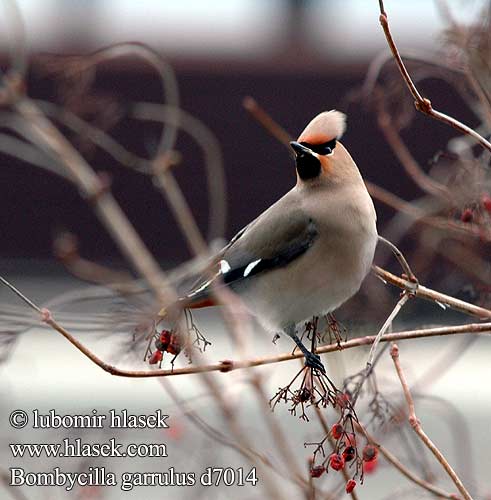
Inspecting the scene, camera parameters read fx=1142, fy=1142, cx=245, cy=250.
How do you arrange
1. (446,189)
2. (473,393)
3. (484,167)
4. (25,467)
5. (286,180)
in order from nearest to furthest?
(484,167) → (446,189) → (25,467) → (473,393) → (286,180)

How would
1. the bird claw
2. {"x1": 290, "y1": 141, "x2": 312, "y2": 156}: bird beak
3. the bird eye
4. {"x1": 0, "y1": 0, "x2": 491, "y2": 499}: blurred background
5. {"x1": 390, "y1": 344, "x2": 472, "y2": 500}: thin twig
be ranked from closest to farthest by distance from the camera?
1. {"x1": 390, "y1": 344, "x2": 472, "y2": 500}: thin twig
2. the bird claw
3. {"x1": 290, "y1": 141, "x2": 312, "y2": 156}: bird beak
4. the bird eye
5. {"x1": 0, "y1": 0, "x2": 491, "y2": 499}: blurred background

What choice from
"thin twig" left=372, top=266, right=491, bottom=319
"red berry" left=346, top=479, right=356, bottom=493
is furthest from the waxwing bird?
"red berry" left=346, top=479, right=356, bottom=493

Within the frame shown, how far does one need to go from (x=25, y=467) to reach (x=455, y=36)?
1.23 m

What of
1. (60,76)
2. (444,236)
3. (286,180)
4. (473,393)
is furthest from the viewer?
(286,180)

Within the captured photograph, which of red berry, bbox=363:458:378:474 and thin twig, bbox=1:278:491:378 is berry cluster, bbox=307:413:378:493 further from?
red berry, bbox=363:458:378:474

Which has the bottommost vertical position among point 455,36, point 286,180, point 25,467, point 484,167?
point 25,467

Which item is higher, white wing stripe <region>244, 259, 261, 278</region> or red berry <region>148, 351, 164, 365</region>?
white wing stripe <region>244, 259, 261, 278</region>

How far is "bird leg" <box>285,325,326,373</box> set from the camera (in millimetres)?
1890

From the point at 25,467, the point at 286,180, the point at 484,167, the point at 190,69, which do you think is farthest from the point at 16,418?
the point at 190,69

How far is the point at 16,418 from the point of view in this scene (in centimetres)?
246

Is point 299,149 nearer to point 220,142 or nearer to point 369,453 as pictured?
point 369,453

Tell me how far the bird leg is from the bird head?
339mm

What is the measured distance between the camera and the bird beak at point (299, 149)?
216 centimetres

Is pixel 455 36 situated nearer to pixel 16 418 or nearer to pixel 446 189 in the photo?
pixel 446 189
